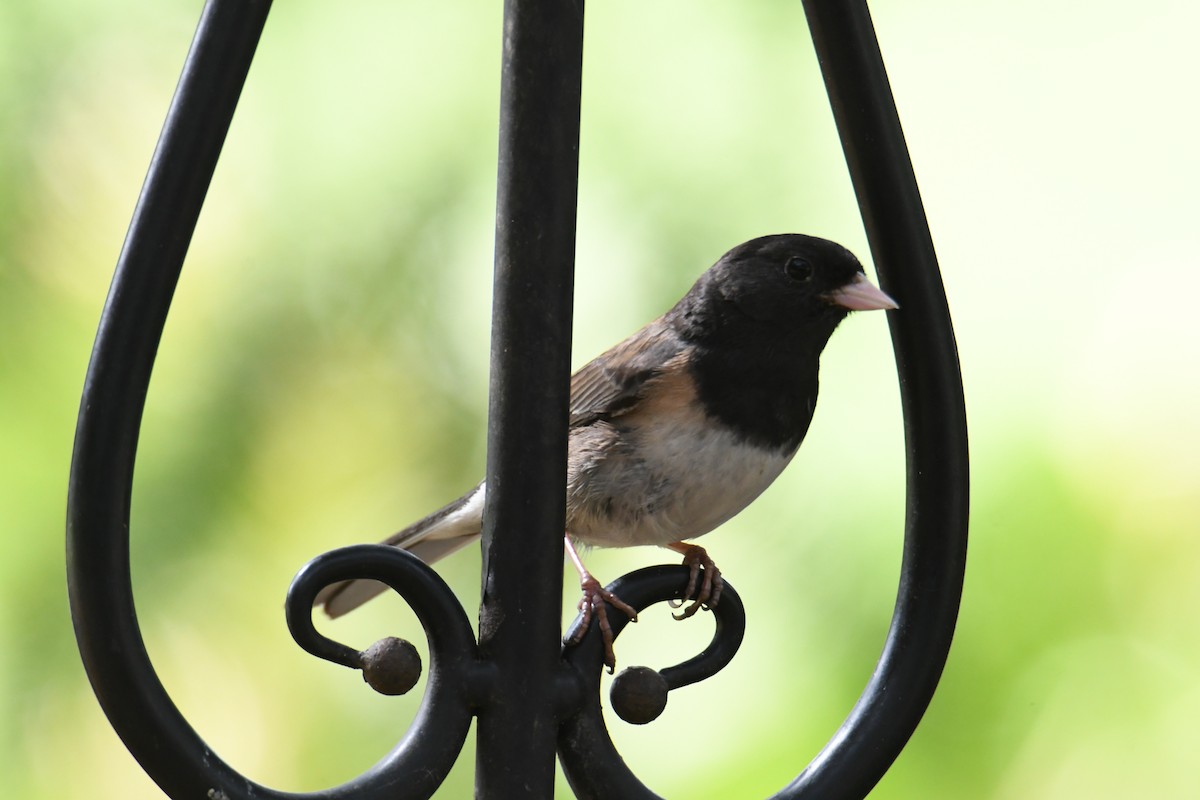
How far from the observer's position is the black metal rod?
27.5 inches

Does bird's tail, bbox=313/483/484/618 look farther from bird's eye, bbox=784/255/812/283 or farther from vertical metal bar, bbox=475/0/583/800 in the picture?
vertical metal bar, bbox=475/0/583/800

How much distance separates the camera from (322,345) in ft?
5.35

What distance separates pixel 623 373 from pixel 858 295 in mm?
253

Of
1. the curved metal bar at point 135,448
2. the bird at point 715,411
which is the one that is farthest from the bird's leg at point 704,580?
the curved metal bar at point 135,448

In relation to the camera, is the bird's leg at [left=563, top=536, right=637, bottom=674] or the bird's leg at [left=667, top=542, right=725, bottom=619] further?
the bird's leg at [left=667, top=542, right=725, bottom=619]

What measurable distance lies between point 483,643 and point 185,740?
14cm

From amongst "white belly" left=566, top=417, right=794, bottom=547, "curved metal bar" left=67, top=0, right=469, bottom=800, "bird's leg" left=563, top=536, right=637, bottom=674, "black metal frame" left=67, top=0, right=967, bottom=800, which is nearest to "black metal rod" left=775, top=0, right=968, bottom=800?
"black metal frame" left=67, top=0, right=967, bottom=800

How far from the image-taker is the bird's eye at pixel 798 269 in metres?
1.16

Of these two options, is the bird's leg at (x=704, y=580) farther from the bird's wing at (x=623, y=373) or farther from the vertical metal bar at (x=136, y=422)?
the vertical metal bar at (x=136, y=422)

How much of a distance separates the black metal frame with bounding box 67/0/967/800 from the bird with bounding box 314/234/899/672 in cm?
36

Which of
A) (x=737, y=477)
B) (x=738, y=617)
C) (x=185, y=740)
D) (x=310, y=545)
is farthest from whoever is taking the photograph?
(x=310, y=545)

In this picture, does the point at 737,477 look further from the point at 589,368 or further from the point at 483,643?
the point at 483,643

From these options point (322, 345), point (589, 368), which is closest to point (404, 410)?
point (322, 345)

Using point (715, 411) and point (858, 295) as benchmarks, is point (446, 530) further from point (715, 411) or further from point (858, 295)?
point (858, 295)
